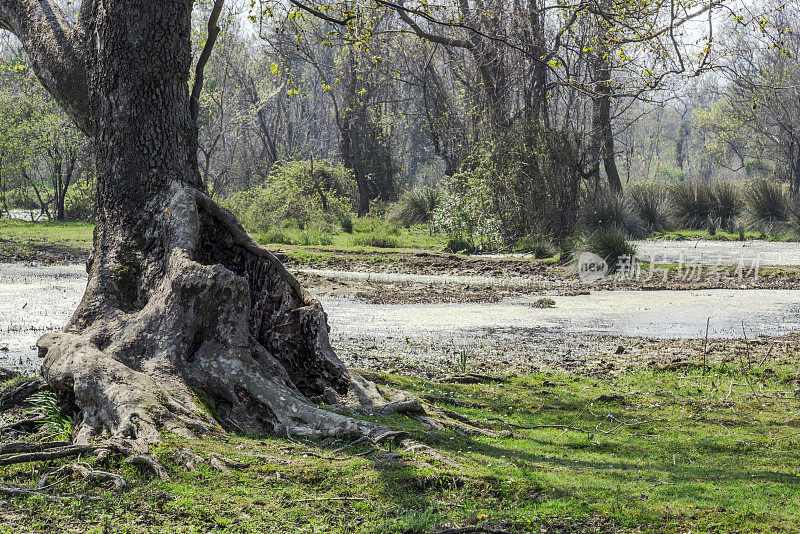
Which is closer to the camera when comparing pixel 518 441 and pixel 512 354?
pixel 518 441

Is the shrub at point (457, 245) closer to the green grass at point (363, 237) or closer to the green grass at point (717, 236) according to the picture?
the green grass at point (363, 237)

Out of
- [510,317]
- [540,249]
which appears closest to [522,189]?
[540,249]

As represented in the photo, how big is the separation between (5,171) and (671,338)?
1187 inches

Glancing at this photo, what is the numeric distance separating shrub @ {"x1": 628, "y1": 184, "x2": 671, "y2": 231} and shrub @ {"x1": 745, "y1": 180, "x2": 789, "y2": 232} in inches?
113

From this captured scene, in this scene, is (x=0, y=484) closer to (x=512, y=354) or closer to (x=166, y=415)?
(x=166, y=415)

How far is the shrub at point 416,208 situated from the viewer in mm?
28531

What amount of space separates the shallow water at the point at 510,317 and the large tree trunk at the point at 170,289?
109 inches

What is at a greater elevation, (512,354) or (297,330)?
(297,330)

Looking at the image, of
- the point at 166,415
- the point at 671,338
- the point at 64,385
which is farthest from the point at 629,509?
the point at 671,338

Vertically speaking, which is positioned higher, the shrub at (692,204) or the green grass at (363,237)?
the shrub at (692,204)

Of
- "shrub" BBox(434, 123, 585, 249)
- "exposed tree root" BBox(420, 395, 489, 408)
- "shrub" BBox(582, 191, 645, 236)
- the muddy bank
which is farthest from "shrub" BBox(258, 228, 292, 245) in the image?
"exposed tree root" BBox(420, 395, 489, 408)

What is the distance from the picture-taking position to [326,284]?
53.8 ft

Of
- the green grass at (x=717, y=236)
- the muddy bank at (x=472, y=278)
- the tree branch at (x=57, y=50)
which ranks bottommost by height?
the muddy bank at (x=472, y=278)

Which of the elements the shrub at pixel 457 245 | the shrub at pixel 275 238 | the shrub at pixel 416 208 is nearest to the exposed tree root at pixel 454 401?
the shrub at pixel 457 245
